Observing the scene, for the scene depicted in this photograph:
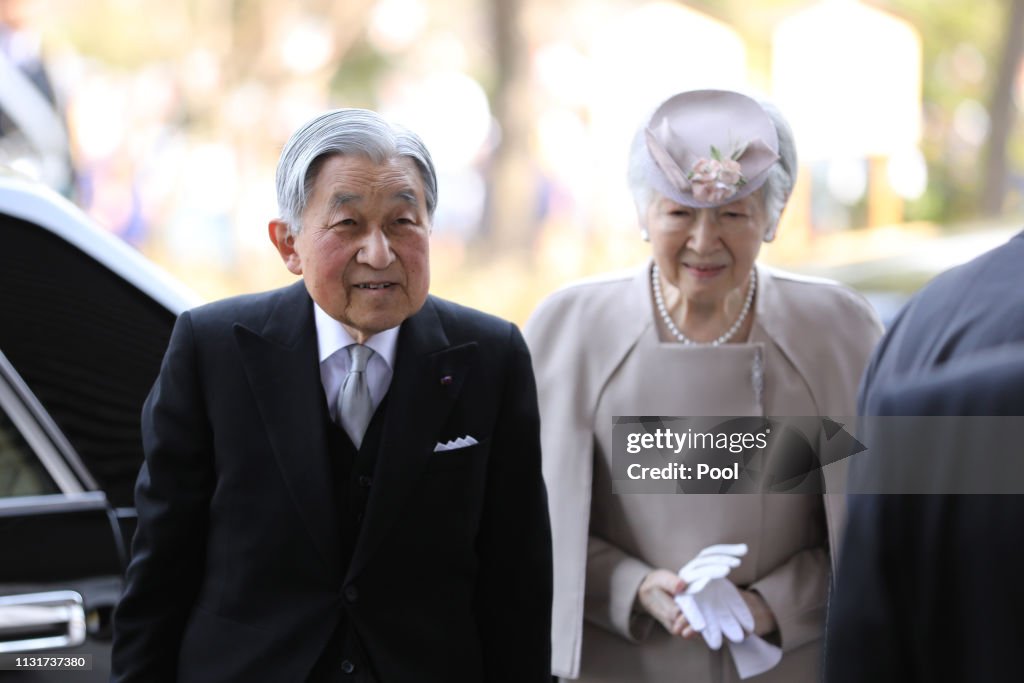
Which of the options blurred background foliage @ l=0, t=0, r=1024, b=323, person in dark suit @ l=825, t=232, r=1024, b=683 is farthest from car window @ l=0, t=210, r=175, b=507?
blurred background foliage @ l=0, t=0, r=1024, b=323

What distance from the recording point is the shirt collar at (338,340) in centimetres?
220

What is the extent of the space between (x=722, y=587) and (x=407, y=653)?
2.74 feet

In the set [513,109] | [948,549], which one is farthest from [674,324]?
[513,109]

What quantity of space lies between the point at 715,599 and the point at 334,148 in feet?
4.20

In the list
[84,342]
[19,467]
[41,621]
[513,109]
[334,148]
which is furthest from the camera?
[513,109]

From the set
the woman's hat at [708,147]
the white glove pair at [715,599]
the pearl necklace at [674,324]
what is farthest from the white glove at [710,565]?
the woman's hat at [708,147]

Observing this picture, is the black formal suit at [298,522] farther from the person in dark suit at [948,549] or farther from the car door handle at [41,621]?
the person in dark suit at [948,549]

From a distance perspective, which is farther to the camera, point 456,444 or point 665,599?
point 665,599

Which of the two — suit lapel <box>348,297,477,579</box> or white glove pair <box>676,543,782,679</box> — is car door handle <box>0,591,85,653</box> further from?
white glove pair <box>676,543,782,679</box>

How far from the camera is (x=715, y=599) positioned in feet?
8.72

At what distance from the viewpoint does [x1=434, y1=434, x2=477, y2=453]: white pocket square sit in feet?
7.10

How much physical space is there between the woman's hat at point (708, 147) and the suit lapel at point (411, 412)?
2.23ft

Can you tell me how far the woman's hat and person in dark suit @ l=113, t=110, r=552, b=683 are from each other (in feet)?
2.27

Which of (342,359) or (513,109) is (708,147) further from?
(513,109)
